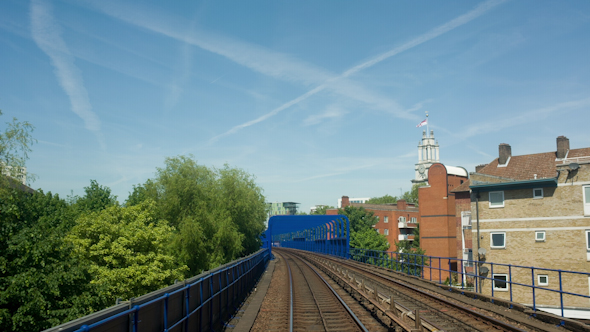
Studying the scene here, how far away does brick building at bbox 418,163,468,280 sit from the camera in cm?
4844

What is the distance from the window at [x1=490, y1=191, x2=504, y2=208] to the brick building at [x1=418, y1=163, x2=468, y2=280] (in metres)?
16.8

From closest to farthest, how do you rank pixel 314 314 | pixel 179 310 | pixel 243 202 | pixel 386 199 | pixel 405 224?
1. pixel 179 310
2. pixel 314 314
3. pixel 243 202
4. pixel 405 224
5. pixel 386 199

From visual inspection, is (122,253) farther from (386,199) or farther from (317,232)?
(386,199)

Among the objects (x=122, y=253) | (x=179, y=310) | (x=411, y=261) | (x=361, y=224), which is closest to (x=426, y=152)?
(x=361, y=224)

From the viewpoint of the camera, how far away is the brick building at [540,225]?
27766 millimetres

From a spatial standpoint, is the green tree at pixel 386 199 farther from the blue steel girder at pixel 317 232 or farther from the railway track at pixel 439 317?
the railway track at pixel 439 317

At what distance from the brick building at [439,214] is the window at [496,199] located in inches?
660

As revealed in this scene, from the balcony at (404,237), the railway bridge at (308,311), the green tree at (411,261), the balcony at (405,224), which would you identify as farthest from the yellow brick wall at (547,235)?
the balcony at (404,237)

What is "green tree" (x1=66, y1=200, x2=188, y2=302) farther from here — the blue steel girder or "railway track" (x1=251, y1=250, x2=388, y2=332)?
the blue steel girder

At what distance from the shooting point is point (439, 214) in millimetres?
49312

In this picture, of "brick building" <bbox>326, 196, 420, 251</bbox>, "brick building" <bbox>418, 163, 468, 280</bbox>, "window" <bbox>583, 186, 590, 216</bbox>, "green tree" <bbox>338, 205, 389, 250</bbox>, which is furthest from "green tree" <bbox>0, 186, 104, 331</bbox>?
"brick building" <bbox>326, 196, 420, 251</bbox>

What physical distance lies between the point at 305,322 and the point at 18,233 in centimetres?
1332

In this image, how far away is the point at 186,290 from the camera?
33.3 feet

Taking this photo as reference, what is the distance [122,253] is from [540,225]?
28.9m
